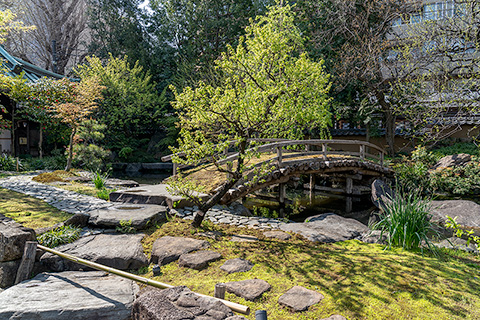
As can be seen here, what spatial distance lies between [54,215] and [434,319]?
7362 mm

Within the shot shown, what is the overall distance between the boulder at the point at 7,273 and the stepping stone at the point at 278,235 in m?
4.41

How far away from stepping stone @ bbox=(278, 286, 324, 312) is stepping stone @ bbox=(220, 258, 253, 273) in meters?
0.96

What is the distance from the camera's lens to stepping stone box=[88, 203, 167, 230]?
632cm

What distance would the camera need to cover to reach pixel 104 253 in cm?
505

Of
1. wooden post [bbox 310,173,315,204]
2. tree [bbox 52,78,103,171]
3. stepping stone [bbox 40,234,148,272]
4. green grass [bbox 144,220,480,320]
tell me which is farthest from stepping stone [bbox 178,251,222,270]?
wooden post [bbox 310,173,315,204]

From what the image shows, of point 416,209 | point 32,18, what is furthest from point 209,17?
point 416,209

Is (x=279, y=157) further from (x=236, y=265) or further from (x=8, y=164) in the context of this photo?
(x=8, y=164)

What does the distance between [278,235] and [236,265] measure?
1.84 meters

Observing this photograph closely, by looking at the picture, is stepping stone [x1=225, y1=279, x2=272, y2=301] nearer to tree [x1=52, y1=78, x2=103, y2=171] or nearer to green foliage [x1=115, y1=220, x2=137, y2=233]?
green foliage [x1=115, y1=220, x2=137, y2=233]

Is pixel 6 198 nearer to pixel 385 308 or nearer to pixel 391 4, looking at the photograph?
pixel 385 308

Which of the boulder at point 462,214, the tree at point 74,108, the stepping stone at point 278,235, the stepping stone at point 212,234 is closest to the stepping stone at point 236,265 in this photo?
the stepping stone at point 212,234

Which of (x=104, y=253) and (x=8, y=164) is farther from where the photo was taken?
(x=8, y=164)

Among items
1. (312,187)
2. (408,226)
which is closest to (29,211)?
(408,226)

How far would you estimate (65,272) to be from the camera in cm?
459
